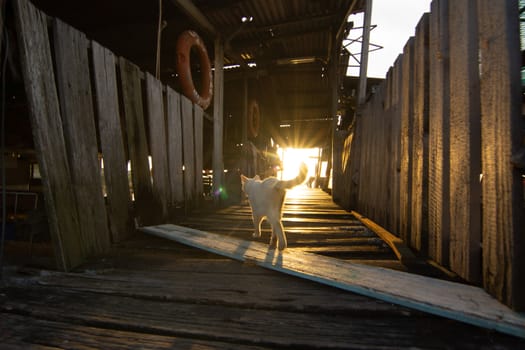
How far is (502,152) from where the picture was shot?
106 cm

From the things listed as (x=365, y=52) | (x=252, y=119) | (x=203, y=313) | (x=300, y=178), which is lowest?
(x=203, y=313)

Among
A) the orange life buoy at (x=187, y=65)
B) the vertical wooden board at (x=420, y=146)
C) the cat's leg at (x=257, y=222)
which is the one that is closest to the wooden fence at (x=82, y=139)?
the cat's leg at (x=257, y=222)

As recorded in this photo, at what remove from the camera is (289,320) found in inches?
40.0

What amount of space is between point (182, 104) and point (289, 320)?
12.2 ft

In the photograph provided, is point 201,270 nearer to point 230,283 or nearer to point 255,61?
point 230,283

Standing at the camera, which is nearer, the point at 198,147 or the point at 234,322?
the point at 234,322

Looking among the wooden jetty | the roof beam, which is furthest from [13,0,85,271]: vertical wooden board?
the roof beam

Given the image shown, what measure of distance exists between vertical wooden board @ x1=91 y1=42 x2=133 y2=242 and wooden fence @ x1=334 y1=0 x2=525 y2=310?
2.64 m

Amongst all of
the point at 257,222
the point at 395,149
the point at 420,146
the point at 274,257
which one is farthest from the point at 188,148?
the point at 420,146

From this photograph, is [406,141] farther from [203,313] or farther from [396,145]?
[203,313]

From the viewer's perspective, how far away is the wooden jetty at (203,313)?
88cm

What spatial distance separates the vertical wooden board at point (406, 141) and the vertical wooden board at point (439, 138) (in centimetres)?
34

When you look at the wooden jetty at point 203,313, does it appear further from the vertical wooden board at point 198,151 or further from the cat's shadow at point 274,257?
the vertical wooden board at point 198,151

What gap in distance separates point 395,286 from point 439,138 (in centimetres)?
104
